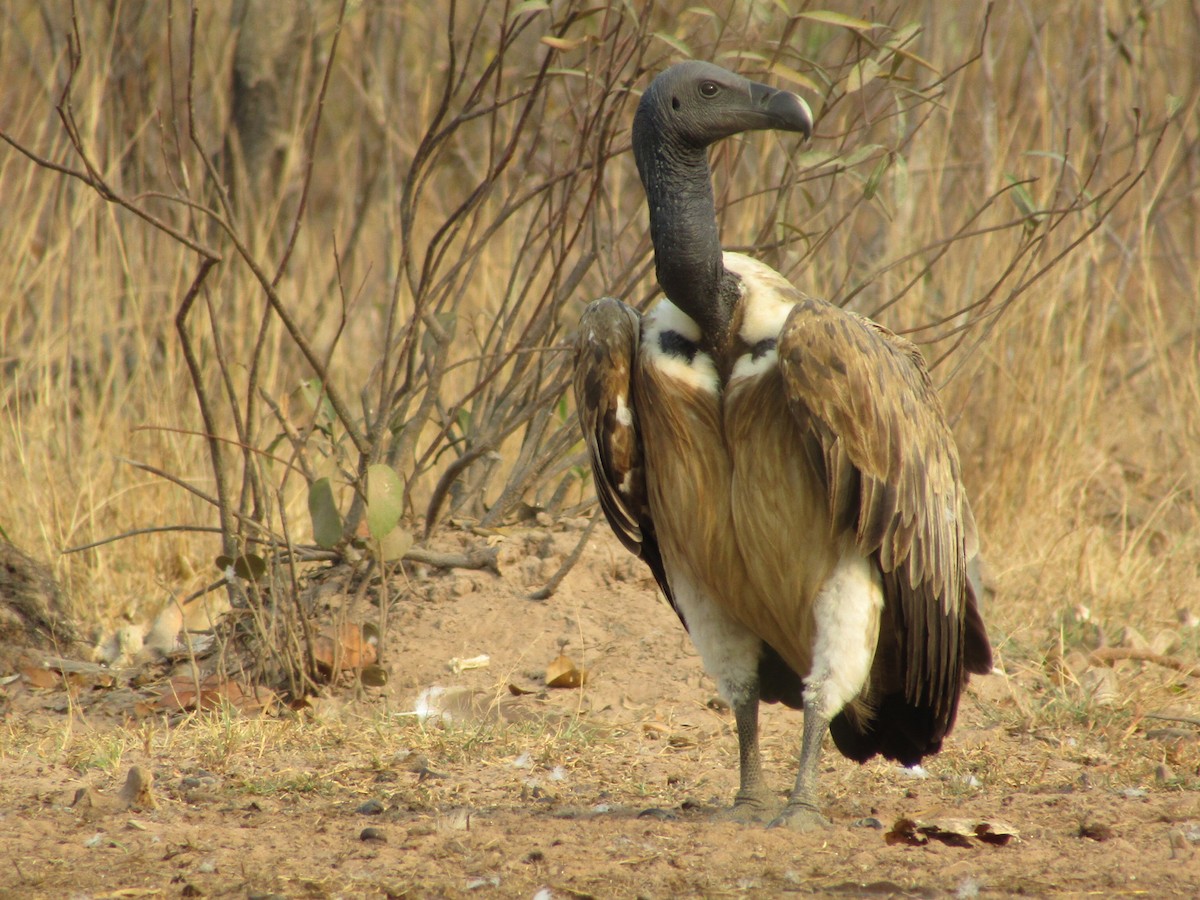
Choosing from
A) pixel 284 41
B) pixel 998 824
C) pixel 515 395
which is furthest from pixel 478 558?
pixel 284 41

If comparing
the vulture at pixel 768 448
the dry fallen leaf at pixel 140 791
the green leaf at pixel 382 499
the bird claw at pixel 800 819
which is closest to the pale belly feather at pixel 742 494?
the vulture at pixel 768 448

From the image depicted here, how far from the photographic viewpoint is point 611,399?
12.2 feet

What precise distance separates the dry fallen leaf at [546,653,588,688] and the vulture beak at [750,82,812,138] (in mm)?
2106

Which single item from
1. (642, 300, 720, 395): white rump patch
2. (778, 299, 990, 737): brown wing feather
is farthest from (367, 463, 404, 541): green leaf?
(778, 299, 990, 737): brown wing feather

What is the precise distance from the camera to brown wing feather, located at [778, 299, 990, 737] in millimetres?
3375

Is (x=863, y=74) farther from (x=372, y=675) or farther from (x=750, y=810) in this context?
(x=372, y=675)

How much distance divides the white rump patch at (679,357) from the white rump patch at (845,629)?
0.55m

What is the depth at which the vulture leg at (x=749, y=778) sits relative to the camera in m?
3.81

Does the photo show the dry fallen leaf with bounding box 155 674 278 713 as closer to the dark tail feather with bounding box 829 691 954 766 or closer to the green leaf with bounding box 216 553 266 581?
the green leaf with bounding box 216 553 266 581

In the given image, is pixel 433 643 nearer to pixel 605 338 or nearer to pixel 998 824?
pixel 605 338

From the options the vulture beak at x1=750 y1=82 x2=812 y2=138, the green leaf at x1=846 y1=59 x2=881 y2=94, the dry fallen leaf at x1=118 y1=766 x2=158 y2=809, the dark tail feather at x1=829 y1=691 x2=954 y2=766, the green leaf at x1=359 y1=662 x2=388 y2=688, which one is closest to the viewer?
the vulture beak at x1=750 y1=82 x2=812 y2=138

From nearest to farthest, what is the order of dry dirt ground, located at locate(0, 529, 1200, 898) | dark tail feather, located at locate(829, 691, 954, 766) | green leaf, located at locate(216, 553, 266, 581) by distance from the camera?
dry dirt ground, located at locate(0, 529, 1200, 898) → dark tail feather, located at locate(829, 691, 954, 766) → green leaf, located at locate(216, 553, 266, 581)

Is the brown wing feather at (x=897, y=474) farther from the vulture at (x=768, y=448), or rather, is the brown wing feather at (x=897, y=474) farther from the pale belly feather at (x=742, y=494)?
the pale belly feather at (x=742, y=494)

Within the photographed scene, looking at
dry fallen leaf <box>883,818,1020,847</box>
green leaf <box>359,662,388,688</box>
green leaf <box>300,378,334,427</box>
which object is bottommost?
green leaf <box>359,662,388,688</box>
